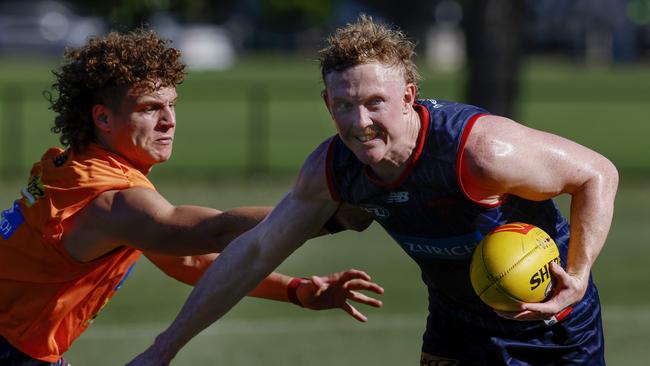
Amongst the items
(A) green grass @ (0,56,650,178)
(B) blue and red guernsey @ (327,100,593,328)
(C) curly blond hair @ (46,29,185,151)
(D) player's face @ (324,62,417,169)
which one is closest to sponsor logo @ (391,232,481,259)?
(B) blue and red guernsey @ (327,100,593,328)

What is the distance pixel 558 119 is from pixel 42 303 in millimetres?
26653

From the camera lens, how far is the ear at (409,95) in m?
4.79

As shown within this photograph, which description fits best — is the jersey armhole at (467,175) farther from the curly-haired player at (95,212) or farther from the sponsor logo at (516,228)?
the curly-haired player at (95,212)

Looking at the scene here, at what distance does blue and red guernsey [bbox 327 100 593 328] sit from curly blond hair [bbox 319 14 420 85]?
239 millimetres

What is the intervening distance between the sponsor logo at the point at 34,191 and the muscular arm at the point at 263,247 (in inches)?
30.2

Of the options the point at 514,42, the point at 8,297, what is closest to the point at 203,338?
the point at 8,297

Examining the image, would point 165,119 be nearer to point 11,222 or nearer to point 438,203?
point 11,222

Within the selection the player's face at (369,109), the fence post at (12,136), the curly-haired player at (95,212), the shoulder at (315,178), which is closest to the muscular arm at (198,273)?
the curly-haired player at (95,212)

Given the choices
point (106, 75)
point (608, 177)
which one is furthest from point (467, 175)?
point (106, 75)

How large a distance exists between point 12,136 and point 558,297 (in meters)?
21.4

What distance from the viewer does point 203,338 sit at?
32.6ft

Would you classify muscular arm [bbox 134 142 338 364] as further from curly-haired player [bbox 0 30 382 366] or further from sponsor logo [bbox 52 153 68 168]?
sponsor logo [bbox 52 153 68 168]

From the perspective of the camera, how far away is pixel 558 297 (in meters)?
4.62

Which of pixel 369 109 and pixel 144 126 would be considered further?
pixel 144 126
